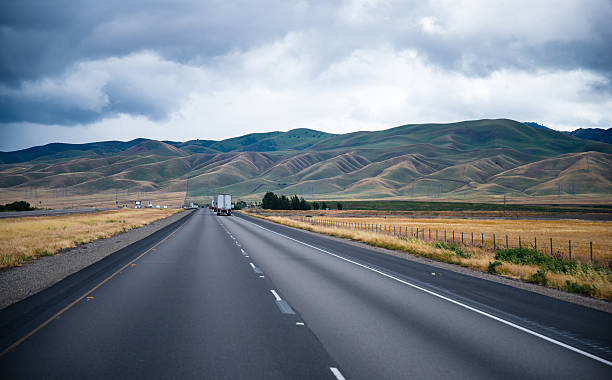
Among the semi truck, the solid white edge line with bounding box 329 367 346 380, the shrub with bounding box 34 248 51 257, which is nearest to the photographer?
the solid white edge line with bounding box 329 367 346 380

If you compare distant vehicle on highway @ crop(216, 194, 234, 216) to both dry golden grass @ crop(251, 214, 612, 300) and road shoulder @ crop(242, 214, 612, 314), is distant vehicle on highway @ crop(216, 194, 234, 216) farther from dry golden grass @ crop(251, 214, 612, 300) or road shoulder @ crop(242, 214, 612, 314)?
road shoulder @ crop(242, 214, 612, 314)

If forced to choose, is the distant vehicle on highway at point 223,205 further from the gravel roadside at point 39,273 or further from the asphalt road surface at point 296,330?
the asphalt road surface at point 296,330

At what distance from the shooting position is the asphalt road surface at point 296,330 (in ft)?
18.3

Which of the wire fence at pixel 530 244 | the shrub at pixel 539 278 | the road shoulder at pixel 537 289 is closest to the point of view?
the road shoulder at pixel 537 289

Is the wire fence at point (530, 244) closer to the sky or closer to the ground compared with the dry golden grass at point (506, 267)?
closer to the ground

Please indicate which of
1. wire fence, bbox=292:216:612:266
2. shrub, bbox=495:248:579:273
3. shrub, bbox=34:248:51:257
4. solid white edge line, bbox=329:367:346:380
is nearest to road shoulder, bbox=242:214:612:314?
shrub, bbox=495:248:579:273

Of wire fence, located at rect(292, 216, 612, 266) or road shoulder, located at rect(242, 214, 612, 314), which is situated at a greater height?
road shoulder, located at rect(242, 214, 612, 314)

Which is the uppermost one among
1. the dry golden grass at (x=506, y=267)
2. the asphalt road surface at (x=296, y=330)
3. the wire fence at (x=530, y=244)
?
the asphalt road surface at (x=296, y=330)

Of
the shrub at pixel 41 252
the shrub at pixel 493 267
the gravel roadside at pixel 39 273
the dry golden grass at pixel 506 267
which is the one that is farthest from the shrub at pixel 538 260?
the shrub at pixel 41 252

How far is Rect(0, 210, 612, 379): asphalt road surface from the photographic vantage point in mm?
5590

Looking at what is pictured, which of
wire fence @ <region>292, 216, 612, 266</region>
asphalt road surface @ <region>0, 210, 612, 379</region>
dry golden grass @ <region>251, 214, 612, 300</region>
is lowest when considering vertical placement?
wire fence @ <region>292, 216, 612, 266</region>

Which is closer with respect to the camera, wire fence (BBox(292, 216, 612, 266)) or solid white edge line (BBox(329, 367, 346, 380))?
solid white edge line (BBox(329, 367, 346, 380))

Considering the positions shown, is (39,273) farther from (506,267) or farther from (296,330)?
(506,267)

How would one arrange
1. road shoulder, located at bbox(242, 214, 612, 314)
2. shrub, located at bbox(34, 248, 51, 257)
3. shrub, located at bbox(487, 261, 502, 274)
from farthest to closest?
shrub, located at bbox(34, 248, 51, 257), shrub, located at bbox(487, 261, 502, 274), road shoulder, located at bbox(242, 214, 612, 314)
